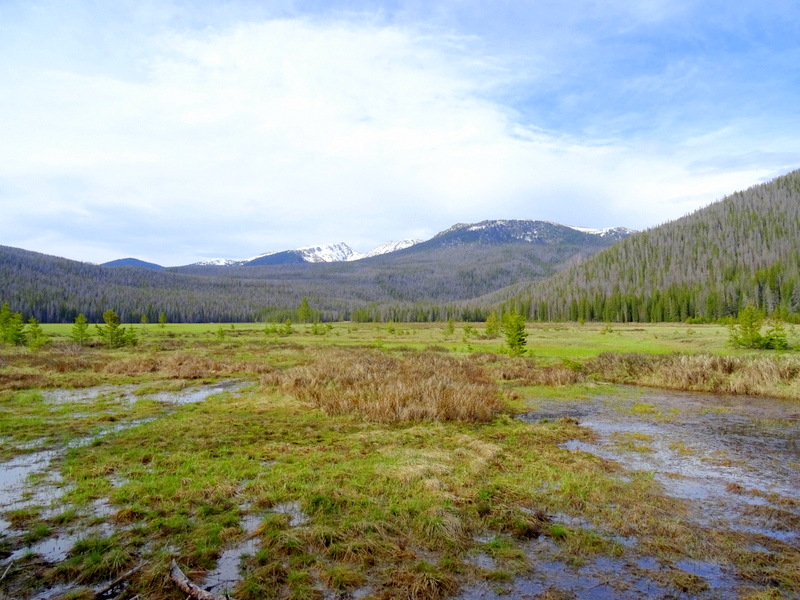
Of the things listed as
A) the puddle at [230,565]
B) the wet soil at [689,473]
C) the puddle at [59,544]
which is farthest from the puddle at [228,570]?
the wet soil at [689,473]

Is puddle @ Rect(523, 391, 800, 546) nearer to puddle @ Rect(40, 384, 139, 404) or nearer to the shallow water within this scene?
the shallow water

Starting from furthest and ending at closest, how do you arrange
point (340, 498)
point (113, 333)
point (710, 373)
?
point (113, 333), point (710, 373), point (340, 498)

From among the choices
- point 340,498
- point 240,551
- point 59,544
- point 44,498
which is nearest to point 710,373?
point 340,498

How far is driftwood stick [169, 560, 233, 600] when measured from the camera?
6281mm

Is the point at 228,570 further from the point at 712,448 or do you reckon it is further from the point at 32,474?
the point at 712,448

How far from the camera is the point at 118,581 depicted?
676 centimetres

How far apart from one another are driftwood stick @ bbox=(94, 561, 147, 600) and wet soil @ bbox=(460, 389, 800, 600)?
186 inches

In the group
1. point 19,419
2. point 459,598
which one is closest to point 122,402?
point 19,419

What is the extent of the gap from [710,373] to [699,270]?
142 meters

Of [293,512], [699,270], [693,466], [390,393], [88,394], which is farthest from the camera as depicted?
[699,270]

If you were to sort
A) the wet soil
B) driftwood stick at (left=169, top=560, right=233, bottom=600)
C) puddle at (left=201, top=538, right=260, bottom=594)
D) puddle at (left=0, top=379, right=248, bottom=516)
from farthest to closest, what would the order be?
puddle at (left=0, top=379, right=248, bottom=516)
the wet soil
puddle at (left=201, top=538, right=260, bottom=594)
driftwood stick at (left=169, top=560, right=233, bottom=600)

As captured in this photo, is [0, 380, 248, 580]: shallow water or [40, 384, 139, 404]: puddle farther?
[40, 384, 139, 404]: puddle

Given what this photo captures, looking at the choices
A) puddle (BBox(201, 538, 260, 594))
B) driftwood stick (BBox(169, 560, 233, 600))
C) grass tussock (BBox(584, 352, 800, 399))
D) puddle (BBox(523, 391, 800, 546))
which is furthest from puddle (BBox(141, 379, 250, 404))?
grass tussock (BBox(584, 352, 800, 399))

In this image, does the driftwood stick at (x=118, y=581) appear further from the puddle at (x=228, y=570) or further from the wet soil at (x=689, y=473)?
the wet soil at (x=689, y=473)
